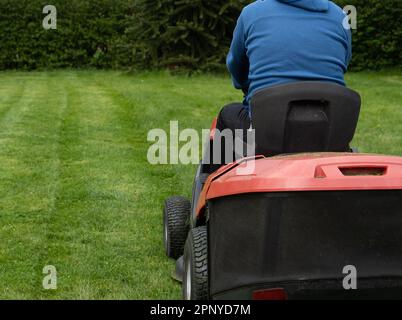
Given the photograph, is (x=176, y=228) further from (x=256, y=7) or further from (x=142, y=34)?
(x=142, y=34)

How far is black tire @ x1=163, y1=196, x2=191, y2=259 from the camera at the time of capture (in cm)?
485

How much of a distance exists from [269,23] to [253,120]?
21.0 inches

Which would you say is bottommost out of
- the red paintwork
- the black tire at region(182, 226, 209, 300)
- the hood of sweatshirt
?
the black tire at region(182, 226, 209, 300)

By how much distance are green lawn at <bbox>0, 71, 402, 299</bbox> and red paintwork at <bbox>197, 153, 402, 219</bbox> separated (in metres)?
1.39

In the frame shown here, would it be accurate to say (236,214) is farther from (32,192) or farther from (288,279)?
(32,192)

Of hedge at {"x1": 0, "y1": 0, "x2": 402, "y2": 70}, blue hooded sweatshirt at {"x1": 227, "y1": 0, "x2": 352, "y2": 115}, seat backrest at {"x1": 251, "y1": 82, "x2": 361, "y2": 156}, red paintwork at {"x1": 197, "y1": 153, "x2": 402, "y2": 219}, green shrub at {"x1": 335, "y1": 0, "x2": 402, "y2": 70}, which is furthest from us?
green shrub at {"x1": 335, "y1": 0, "x2": 402, "y2": 70}

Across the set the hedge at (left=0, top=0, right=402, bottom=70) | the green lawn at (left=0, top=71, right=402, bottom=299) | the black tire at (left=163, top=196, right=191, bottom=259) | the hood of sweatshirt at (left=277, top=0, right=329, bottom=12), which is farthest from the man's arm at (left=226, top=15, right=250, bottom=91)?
the hedge at (left=0, top=0, right=402, bottom=70)

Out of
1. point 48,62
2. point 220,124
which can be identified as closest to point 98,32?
point 48,62

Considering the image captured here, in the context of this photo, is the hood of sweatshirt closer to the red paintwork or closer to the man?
the man

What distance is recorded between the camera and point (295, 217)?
299 centimetres

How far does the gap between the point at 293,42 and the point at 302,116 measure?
1.37 feet

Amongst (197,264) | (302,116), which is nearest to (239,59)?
(302,116)

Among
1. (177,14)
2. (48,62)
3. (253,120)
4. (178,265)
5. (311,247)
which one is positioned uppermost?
(253,120)

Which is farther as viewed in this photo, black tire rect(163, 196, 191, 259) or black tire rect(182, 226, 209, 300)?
black tire rect(163, 196, 191, 259)
